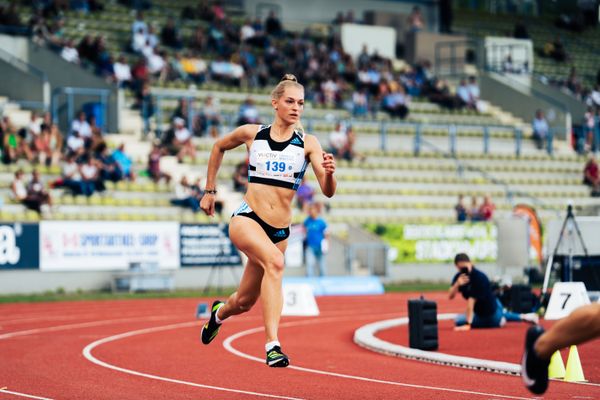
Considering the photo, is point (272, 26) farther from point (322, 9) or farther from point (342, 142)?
point (342, 142)

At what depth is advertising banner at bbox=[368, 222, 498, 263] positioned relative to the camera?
103 feet

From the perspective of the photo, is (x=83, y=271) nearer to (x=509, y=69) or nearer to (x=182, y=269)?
(x=182, y=269)

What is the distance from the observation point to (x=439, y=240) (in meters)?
32.1

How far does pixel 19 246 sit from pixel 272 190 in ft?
53.9

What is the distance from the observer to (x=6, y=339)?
15953 mm

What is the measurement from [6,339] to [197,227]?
12.4m

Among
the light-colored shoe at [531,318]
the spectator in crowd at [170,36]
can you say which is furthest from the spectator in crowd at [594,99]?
the light-colored shoe at [531,318]

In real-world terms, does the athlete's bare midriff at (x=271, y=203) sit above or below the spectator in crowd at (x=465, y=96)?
below

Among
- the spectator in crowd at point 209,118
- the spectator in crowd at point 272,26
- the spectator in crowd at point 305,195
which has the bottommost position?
the spectator in crowd at point 305,195

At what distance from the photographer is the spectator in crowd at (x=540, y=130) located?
41.7m

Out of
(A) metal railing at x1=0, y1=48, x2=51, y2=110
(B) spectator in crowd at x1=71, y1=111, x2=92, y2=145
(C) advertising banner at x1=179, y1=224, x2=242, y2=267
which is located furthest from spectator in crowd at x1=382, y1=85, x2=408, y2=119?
(C) advertising banner at x1=179, y1=224, x2=242, y2=267

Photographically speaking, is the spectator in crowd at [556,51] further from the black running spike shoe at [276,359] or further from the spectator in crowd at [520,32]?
the black running spike shoe at [276,359]

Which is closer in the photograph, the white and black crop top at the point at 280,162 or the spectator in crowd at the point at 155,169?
the white and black crop top at the point at 280,162

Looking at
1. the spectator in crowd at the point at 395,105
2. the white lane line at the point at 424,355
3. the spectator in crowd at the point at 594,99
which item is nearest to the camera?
the white lane line at the point at 424,355
